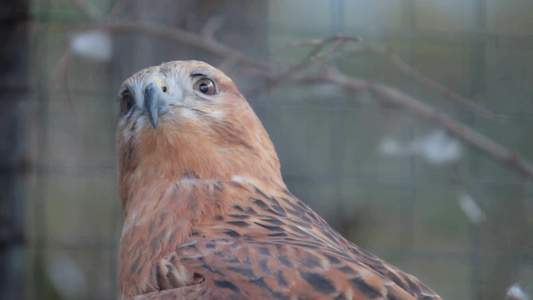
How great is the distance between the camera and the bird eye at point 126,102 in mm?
1841

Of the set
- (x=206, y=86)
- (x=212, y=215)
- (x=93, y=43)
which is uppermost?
(x=93, y=43)

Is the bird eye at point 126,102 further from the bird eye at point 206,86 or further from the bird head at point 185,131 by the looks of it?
the bird eye at point 206,86

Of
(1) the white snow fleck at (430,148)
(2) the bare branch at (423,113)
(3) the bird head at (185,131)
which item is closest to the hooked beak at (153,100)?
(3) the bird head at (185,131)

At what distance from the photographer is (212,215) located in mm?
1636

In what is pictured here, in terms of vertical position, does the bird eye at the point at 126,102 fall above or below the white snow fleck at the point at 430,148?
above

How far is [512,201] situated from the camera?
11.5ft

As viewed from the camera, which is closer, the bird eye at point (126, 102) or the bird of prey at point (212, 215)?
the bird of prey at point (212, 215)

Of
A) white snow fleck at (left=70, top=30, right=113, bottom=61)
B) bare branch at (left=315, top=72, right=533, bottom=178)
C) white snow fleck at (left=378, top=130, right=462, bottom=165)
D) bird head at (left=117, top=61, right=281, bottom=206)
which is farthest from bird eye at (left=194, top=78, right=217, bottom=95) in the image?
white snow fleck at (left=378, top=130, right=462, bottom=165)

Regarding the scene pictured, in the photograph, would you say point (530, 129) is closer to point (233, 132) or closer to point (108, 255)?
point (233, 132)

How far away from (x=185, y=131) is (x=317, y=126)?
2.00 m

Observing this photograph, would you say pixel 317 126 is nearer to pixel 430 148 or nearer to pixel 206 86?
pixel 430 148

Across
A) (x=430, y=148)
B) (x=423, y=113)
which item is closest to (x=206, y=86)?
(x=423, y=113)

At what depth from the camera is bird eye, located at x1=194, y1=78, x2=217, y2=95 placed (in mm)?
1809

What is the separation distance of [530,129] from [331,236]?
2187 mm
